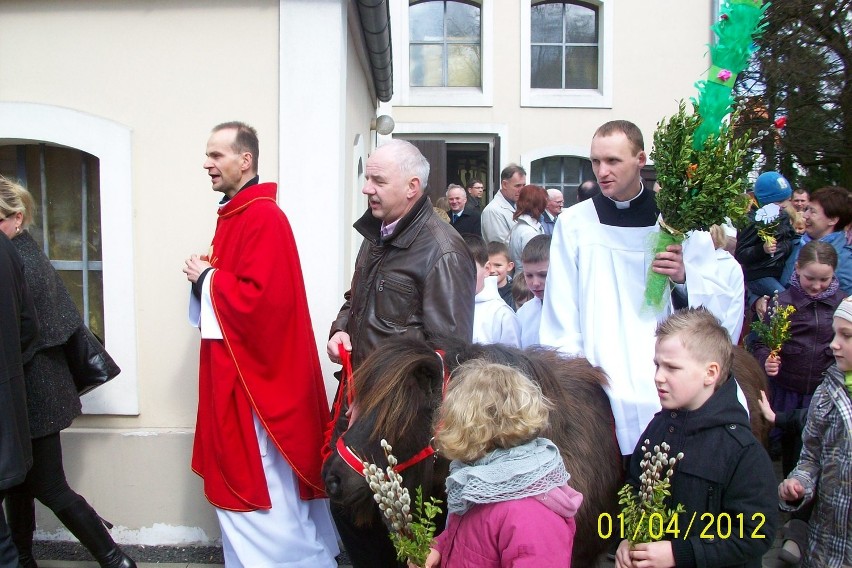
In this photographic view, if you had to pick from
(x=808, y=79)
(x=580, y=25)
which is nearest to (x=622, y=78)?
(x=580, y=25)

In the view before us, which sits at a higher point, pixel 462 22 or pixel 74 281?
pixel 462 22

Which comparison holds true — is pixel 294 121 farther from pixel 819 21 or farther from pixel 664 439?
pixel 819 21

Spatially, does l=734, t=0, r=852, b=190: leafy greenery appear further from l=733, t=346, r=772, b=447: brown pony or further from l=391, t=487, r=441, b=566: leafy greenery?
l=391, t=487, r=441, b=566: leafy greenery

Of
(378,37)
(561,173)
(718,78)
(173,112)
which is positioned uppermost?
(378,37)

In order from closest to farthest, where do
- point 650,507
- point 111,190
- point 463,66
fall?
point 650,507
point 111,190
point 463,66

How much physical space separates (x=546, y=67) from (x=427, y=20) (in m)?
2.44

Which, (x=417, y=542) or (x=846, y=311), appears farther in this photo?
(x=846, y=311)

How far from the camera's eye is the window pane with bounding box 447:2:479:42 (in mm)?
14789

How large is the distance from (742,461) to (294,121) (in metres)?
2.99

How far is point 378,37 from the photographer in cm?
605

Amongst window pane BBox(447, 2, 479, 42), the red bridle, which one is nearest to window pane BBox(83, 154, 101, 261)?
the red bridle

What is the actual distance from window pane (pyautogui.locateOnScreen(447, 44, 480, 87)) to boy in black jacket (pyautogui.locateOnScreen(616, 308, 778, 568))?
1290cm

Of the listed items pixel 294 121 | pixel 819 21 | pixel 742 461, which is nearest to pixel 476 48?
pixel 819 21

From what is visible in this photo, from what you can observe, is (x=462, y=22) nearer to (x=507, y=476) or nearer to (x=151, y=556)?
(x=151, y=556)
